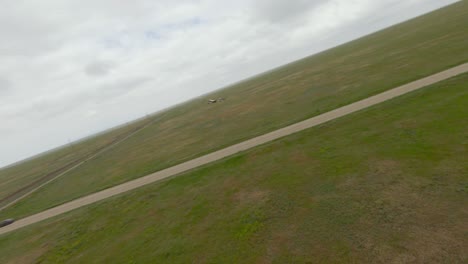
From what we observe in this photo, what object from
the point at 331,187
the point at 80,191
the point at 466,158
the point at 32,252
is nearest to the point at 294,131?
the point at 331,187

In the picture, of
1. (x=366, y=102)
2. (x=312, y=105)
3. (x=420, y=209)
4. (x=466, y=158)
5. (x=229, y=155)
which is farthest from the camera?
(x=312, y=105)

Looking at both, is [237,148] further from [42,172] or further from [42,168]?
[42,168]

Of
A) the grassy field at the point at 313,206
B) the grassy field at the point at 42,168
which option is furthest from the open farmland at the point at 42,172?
the grassy field at the point at 313,206

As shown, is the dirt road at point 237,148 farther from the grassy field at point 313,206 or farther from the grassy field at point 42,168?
the grassy field at point 42,168

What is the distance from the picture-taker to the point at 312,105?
34.1 meters

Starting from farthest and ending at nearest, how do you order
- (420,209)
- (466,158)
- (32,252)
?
1. (32,252)
2. (466,158)
3. (420,209)

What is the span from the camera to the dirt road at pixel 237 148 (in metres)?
25.3

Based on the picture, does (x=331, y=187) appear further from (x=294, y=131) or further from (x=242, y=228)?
(x=294, y=131)

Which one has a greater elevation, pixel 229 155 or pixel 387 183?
pixel 229 155

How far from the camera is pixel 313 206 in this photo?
1295 centimetres

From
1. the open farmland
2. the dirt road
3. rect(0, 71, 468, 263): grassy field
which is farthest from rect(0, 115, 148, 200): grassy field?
rect(0, 71, 468, 263): grassy field

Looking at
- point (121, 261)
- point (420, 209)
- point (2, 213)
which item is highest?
point (2, 213)

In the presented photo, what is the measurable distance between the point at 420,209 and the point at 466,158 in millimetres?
5243

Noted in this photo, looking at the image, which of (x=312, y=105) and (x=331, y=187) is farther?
(x=312, y=105)
